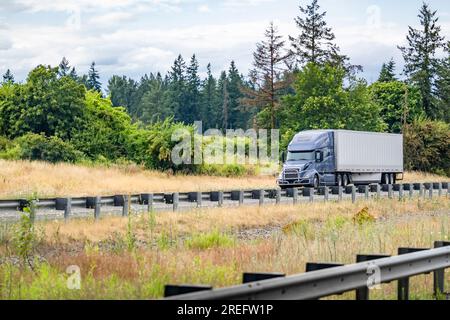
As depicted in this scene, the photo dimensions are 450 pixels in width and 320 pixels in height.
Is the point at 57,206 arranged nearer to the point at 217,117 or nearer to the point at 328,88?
the point at 328,88

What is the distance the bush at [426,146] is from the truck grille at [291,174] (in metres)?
37.8

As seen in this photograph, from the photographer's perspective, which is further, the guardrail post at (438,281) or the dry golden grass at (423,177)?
the dry golden grass at (423,177)

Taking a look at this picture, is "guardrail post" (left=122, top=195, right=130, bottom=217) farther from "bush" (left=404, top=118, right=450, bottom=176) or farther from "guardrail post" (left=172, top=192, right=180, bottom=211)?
"bush" (left=404, top=118, right=450, bottom=176)

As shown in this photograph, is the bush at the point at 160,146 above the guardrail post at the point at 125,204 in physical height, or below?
above

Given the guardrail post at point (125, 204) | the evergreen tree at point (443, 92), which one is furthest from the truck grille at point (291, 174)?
the evergreen tree at point (443, 92)

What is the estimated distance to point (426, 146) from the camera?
80875 millimetres

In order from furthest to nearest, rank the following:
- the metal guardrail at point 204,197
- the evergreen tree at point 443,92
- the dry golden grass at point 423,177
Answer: the evergreen tree at point 443,92
the dry golden grass at point 423,177
the metal guardrail at point 204,197

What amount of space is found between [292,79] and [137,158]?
3243 centimetres

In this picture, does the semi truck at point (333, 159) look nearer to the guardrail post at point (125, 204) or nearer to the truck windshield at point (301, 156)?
the truck windshield at point (301, 156)

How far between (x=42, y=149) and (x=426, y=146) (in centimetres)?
3743

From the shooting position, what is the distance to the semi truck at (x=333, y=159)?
4422 cm

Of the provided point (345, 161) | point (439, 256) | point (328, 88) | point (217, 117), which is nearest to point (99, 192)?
point (345, 161)

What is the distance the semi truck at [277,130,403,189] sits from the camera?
4422 centimetres

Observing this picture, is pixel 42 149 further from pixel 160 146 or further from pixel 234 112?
pixel 234 112
